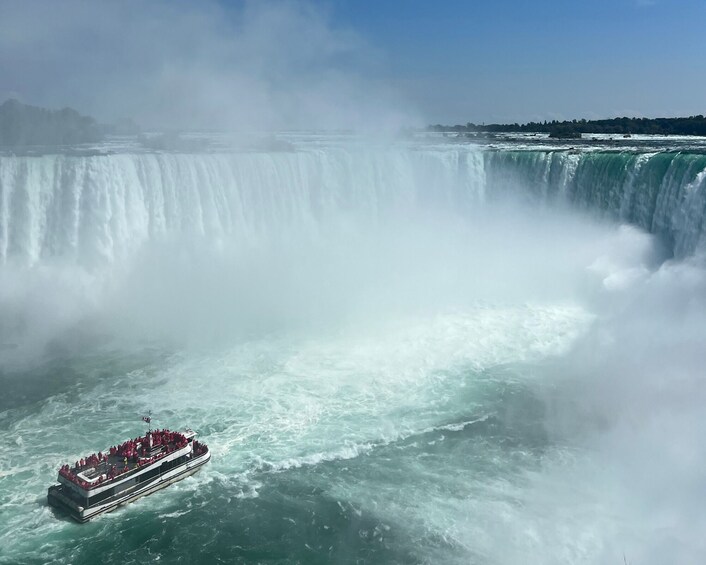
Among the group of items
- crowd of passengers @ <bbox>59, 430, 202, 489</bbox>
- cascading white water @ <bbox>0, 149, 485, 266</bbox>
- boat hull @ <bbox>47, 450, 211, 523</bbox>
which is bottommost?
boat hull @ <bbox>47, 450, 211, 523</bbox>

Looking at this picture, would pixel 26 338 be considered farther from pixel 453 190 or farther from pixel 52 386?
pixel 453 190

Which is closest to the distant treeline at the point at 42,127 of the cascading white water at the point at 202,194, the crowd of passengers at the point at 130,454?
the cascading white water at the point at 202,194

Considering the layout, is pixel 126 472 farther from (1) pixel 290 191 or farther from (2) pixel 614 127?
(2) pixel 614 127

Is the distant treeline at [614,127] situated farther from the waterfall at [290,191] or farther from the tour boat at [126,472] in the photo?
the tour boat at [126,472]

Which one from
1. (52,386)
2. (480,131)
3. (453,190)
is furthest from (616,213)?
(480,131)

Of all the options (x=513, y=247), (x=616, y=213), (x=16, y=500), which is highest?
(x=616, y=213)

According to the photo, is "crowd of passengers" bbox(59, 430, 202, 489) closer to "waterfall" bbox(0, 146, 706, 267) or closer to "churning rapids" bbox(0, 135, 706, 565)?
"churning rapids" bbox(0, 135, 706, 565)

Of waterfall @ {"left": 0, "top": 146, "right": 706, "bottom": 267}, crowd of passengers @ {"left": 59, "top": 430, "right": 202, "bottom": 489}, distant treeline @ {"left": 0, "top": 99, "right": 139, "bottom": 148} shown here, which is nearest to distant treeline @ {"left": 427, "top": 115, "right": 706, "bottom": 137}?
waterfall @ {"left": 0, "top": 146, "right": 706, "bottom": 267}
